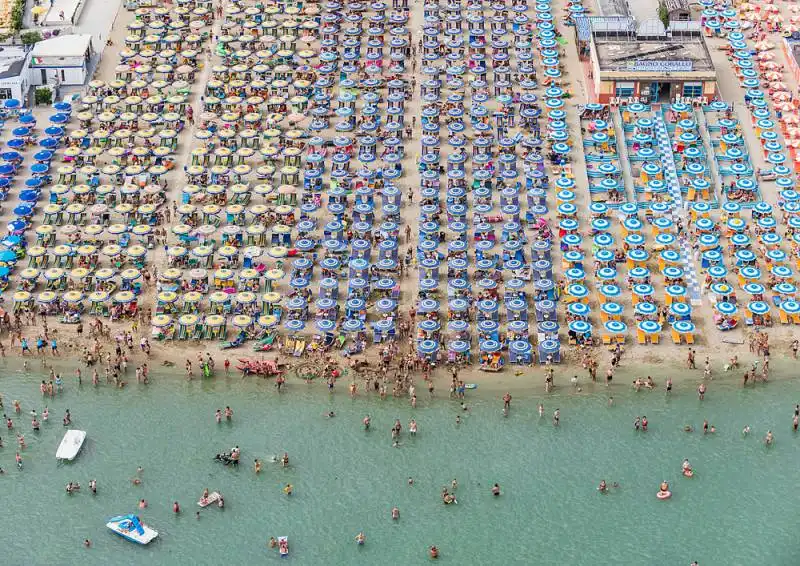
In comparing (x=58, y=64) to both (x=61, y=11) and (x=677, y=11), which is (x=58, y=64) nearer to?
(x=61, y=11)

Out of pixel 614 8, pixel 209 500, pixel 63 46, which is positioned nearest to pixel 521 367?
pixel 209 500

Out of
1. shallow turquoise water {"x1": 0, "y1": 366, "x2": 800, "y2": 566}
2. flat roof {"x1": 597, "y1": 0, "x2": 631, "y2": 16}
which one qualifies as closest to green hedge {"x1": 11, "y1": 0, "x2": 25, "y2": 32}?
flat roof {"x1": 597, "y1": 0, "x2": 631, "y2": 16}

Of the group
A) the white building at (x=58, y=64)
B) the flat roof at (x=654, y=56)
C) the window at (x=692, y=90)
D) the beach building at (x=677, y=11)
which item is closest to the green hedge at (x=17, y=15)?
the white building at (x=58, y=64)

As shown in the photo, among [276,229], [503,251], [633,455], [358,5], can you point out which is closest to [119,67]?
[358,5]

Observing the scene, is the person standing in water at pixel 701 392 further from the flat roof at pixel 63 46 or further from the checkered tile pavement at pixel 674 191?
the flat roof at pixel 63 46

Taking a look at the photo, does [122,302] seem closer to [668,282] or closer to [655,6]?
[668,282]
